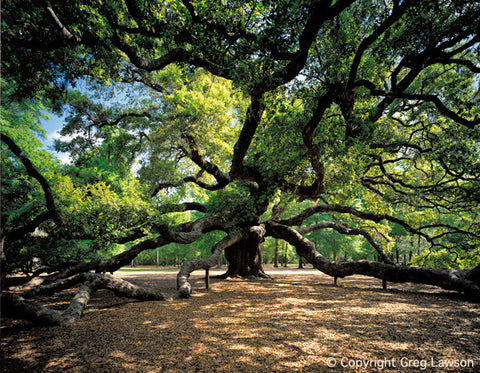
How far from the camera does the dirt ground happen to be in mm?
2830

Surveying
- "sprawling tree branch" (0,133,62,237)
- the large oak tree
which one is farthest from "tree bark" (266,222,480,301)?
"sprawling tree branch" (0,133,62,237)

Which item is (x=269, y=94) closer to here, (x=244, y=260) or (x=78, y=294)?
(x=78, y=294)

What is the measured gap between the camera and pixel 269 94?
5633 mm

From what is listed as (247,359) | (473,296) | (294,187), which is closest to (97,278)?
(247,359)

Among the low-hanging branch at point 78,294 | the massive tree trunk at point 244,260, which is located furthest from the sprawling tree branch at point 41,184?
the massive tree trunk at point 244,260

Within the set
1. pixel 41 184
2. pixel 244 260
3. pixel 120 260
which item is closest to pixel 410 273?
pixel 244 260

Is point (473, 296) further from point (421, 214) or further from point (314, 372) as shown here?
point (314, 372)

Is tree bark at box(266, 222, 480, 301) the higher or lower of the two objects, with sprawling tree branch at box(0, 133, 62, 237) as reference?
lower

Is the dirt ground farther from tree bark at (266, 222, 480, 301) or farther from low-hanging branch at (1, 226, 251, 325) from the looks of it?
tree bark at (266, 222, 480, 301)

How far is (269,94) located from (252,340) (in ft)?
17.8

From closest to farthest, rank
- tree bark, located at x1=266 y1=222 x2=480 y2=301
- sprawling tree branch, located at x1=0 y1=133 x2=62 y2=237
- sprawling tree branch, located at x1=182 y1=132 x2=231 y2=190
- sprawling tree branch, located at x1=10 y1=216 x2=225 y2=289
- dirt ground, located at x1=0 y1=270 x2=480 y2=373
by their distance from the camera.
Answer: dirt ground, located at x1=0 y1=270 x2=480 y2=373, sprawling tree branch, located at x1=0 y1=133 x2=62 y2=237, tree bark, located at x1=266 y1=222 x2=480 y2=301, sprawling tree branch, located at x1=182 y1=132 x2=231 y2=190, sprawling tree branch, located at x1=10 y1=216 x2=225 y2=289

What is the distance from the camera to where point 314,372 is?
104 inches

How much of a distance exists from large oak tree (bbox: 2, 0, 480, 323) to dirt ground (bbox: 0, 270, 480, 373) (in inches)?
36.8

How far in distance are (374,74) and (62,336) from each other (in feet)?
31.4
